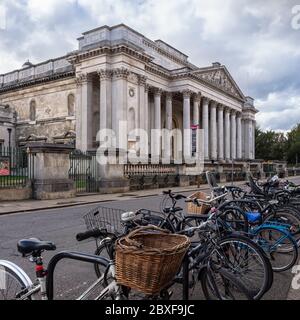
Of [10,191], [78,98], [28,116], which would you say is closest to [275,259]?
[10,191]

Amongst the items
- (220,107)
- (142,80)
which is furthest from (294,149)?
(142,80)

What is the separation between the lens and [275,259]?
6.24 meters

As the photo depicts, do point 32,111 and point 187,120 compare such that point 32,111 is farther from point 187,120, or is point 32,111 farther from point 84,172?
point 84,172

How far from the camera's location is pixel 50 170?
62.9ft

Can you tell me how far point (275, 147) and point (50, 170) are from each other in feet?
257

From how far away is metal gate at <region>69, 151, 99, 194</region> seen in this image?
22.7 meters

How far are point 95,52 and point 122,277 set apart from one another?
111 feet

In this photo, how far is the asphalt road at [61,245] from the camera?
5.02 m

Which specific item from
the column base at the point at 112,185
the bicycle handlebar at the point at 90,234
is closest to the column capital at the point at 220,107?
the column base at the point at 112,185

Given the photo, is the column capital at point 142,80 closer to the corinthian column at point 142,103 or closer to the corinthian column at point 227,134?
the corinthian column at point 142,103

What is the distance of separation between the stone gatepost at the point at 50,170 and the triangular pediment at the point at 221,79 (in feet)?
92.2

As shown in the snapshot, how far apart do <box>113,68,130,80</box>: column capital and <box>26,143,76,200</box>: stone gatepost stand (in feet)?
51.4

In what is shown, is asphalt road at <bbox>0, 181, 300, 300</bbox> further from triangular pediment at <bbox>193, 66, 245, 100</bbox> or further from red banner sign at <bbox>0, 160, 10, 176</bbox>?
triangular pediment at <bbox>193, 66, 245, 100</bbox>
